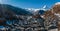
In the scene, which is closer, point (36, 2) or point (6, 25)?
point (6, 25)

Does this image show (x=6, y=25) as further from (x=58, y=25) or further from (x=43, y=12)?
(x=58, y=25)

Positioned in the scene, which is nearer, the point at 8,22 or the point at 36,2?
the point at 8,22

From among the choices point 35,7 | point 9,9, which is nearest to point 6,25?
point 9,9

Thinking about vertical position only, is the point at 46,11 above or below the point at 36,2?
below

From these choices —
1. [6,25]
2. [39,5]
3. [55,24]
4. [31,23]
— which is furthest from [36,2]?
[6,25]

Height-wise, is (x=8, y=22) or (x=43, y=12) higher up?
(x=43, y=12)

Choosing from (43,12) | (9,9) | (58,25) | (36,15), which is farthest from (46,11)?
(9,9)

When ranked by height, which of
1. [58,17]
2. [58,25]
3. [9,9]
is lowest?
[58,25]

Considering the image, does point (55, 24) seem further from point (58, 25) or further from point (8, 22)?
point (8, 22)

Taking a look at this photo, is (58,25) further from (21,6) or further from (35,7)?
(21,6)
